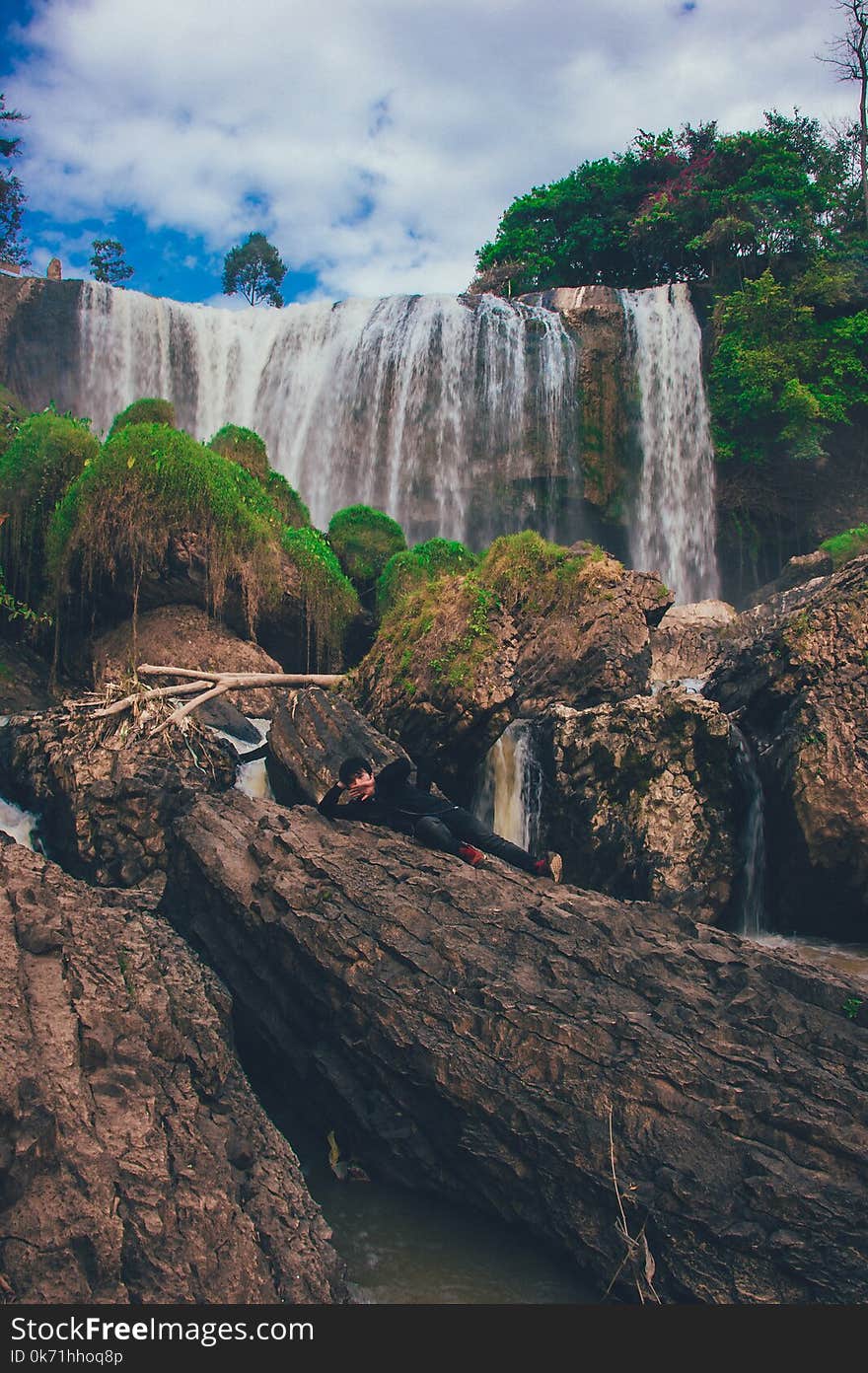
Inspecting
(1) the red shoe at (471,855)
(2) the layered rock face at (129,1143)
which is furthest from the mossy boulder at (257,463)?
(2) the layered rock face at (129,1143)

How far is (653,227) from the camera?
28156mm

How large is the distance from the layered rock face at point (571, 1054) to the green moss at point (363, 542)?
11357 millimetres

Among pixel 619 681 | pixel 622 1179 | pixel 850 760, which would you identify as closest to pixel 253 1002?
pixel 622 1179

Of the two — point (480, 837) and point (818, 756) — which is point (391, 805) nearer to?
point (480, 837)

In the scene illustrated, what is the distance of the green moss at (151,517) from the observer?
1318 cm

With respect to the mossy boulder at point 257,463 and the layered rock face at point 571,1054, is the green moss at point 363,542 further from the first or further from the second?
the layered rock face at point 571,1054

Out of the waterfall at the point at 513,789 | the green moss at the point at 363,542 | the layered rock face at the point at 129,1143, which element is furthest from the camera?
the green moss at the point at 363,542

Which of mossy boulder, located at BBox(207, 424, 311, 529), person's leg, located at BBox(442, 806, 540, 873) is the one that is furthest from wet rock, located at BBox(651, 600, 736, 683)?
person's leg, located at BBox(442, 806, 540, 873)

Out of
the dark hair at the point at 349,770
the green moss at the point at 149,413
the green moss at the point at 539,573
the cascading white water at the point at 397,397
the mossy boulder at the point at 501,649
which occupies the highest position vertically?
the cascading white water at the point at 397,397

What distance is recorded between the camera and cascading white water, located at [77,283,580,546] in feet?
79.0

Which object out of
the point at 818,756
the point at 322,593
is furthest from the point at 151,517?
the point at 818,756

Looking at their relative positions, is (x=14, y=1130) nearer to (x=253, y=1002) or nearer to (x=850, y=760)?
(x=253, y=1002)

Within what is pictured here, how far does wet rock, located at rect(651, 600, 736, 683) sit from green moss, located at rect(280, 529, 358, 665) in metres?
6.63

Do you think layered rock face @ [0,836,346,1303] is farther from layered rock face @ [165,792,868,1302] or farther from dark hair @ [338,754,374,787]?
dark hair @ [338,754,374,787]
